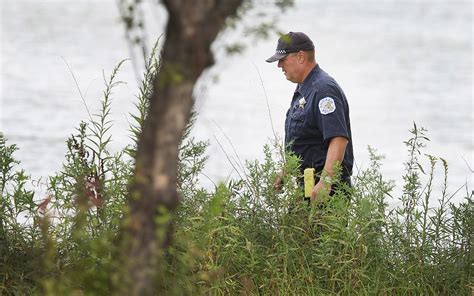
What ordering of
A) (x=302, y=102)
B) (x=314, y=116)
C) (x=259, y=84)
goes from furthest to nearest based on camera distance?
1. (x=259, y=84)
2. (x=302, y=102)
3. (x=314, y=116)

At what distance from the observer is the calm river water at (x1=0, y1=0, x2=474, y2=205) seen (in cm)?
1381

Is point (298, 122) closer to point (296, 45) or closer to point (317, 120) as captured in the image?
point (317, 120)

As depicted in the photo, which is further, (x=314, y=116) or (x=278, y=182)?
(x=314, y=116)

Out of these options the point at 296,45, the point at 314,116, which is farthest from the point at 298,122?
the point at 296,45

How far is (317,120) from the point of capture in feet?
21.5

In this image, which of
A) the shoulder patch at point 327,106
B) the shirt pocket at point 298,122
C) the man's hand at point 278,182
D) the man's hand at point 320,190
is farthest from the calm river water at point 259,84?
the man's hand at point 278,182

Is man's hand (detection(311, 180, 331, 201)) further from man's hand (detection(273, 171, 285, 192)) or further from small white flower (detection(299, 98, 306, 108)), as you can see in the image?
small white flower (detection(299, 98, 306, 108))

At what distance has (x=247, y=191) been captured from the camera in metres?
5.92

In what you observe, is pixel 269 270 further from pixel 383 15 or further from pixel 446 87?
pixel 383 15

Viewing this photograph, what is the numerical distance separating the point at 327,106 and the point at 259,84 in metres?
12.5

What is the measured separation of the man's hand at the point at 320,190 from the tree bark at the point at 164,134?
2.87m

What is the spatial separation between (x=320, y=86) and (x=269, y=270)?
1435 mm

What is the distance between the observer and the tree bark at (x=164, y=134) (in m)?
2.80

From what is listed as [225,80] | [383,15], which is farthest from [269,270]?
[383,15]
